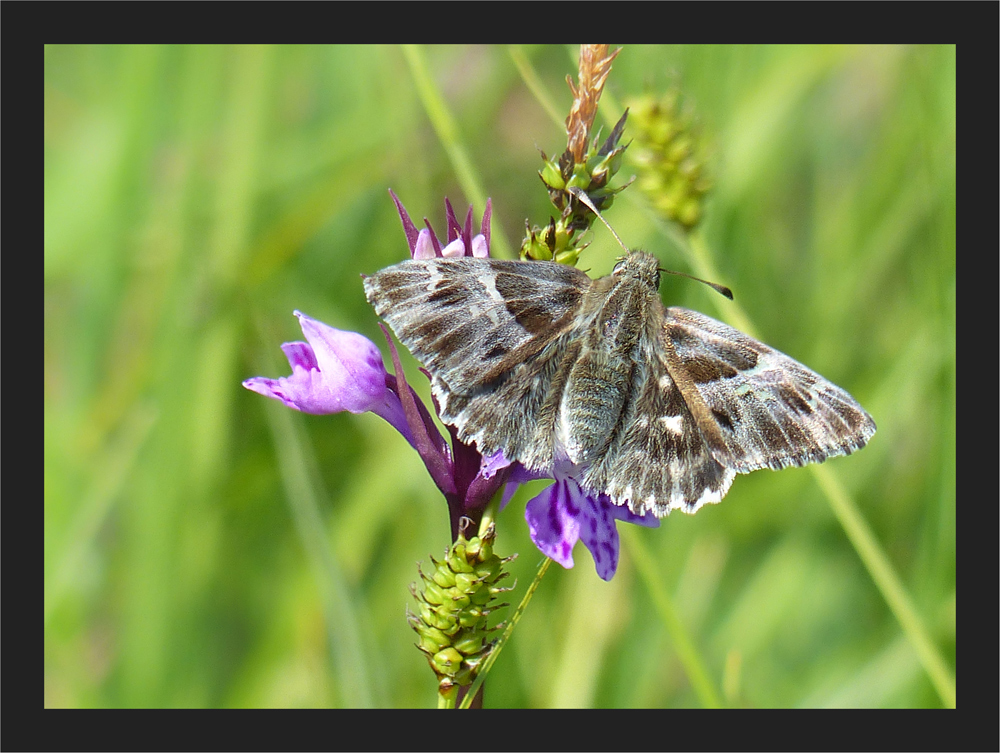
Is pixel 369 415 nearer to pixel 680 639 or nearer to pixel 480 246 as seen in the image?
pixel 680 639

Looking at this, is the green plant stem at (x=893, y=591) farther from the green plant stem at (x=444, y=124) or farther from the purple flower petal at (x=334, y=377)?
the purple flower petal at (x=334, y=377)

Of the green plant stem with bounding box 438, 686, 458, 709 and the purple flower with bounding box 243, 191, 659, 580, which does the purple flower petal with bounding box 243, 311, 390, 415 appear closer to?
the purple flower with bounding box 243, 191, 659, 580

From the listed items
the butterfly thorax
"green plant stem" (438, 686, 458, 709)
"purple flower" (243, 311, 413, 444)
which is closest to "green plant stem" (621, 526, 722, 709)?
the butterfly thorax

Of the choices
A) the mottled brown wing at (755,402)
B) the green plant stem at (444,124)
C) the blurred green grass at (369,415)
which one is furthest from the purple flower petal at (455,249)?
the blurred green grass at (369,415)

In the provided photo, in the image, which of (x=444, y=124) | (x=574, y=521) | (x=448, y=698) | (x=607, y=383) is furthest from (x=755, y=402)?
(x=444, y=124)

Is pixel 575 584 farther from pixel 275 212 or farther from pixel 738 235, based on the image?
pixel 275 212

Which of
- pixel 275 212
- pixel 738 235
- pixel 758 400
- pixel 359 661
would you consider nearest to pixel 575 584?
pixel 359 661
